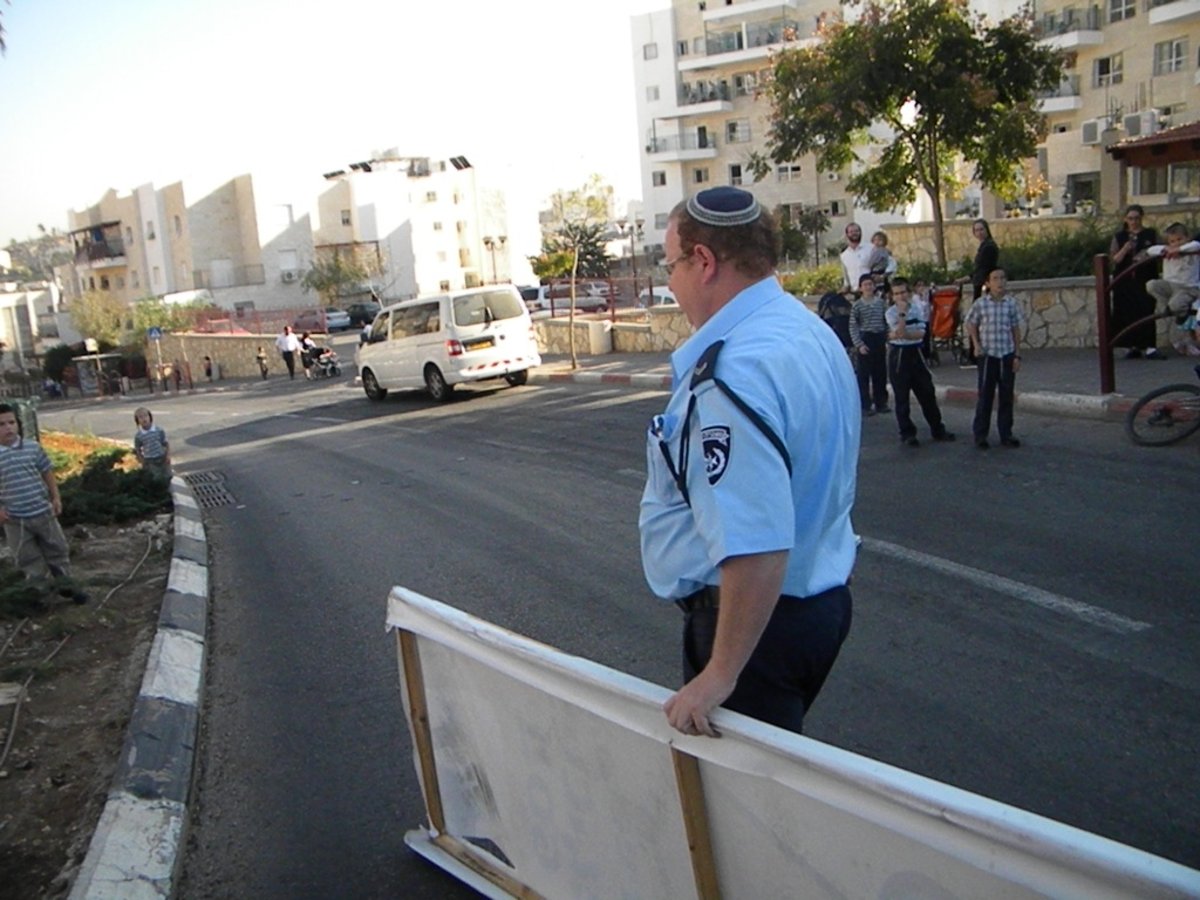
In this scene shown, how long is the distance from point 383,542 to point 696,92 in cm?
6311

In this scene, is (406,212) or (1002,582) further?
(406,212)

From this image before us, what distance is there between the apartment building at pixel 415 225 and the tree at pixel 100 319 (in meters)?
14.0

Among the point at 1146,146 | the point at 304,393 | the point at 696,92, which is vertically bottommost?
the point at 304,393

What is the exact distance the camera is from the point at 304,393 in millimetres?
30516

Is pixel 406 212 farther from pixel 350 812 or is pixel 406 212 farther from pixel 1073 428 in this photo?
pixel 350 812

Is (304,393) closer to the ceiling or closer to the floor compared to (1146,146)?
closer to the floor

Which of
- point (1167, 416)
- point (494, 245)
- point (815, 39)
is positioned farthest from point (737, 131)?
point (1167, 416)

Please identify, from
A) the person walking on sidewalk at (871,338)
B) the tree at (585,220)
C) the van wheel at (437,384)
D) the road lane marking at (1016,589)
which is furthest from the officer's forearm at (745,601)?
the tree at (585,220)

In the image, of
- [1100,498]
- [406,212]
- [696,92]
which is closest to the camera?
[1100,498]

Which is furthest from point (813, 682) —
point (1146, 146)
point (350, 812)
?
point (1146, 146)

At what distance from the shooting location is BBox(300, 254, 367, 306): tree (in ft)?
224

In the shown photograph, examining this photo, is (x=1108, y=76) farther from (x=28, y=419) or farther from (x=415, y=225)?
(x=28, y=419)

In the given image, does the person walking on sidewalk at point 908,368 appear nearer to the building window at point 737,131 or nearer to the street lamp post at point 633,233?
the street lamp post at point 633,233

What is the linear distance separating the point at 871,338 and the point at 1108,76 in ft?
138
